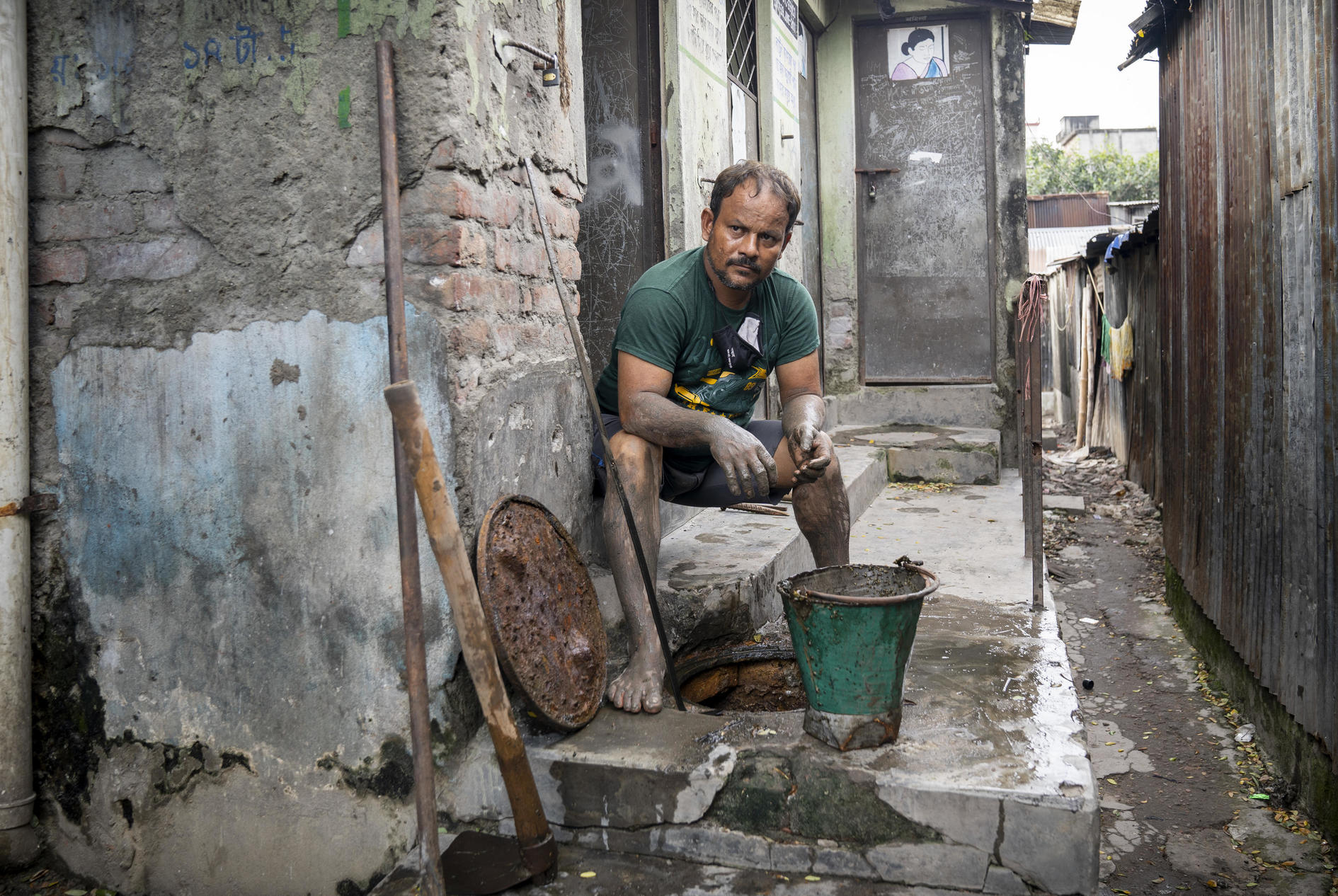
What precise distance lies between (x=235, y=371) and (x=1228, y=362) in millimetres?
3816

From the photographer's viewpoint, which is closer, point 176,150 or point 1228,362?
point 176,150

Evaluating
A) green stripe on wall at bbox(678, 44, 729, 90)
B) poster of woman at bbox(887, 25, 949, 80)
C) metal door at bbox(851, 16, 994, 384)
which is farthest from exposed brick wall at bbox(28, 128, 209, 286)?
A: poster of woman at bbox(887, 25, 949, 80)

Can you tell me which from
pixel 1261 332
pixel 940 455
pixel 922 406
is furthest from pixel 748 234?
pixel 922 406

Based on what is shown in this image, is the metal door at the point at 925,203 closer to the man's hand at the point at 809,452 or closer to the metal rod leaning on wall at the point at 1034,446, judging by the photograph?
the metal rod leaning on wall at the point at 1034,446

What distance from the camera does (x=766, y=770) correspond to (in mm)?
2199

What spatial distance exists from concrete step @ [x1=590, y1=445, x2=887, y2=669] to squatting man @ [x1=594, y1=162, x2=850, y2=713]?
287mm

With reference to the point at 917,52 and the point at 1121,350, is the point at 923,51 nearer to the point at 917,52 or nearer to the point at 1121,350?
the point at 917,52

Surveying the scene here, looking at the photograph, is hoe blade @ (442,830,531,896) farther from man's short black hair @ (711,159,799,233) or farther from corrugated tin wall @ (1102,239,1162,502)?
corrugated tin wall @ (1102,239,1162,502)

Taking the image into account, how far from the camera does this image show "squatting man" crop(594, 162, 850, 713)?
260 centimetres

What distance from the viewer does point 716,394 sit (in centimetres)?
304

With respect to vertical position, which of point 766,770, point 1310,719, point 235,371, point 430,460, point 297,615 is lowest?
point 1310,719

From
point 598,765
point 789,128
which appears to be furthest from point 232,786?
point 789,128

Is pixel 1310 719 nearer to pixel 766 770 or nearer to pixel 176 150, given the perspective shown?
pixel 766 770

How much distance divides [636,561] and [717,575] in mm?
669
